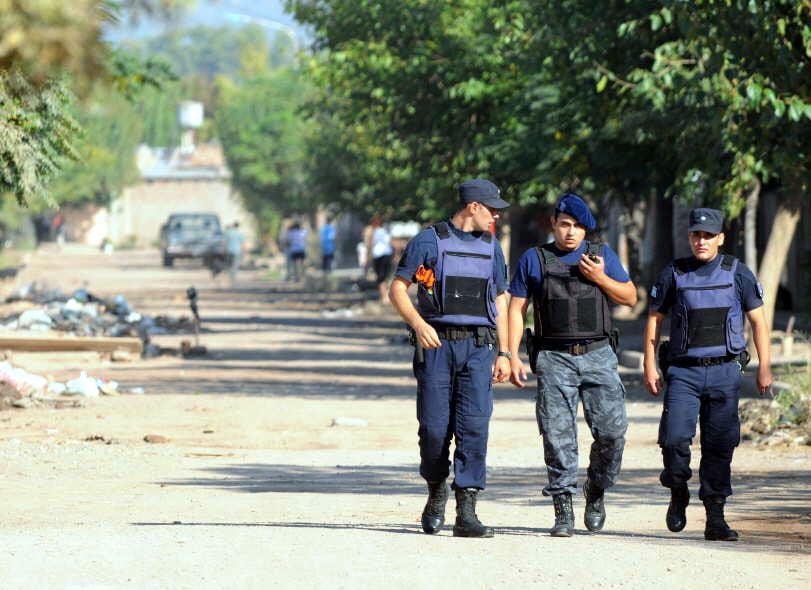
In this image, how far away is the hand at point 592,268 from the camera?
31.4ft

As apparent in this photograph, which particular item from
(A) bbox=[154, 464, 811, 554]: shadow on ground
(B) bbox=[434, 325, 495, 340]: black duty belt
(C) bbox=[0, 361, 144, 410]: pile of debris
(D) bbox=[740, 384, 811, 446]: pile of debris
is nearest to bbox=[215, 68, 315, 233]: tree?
(C) bbox=[0, 361, 144, 410]: pile of debris

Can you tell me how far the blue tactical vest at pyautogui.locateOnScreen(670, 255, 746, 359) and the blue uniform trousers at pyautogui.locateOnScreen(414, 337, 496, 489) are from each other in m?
1.05

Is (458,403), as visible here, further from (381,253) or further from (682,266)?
(381,253)

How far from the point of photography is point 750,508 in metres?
11.1

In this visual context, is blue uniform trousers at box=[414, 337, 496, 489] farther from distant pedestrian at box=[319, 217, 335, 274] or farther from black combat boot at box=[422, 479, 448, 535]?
distant pedestrian at box=[319, 217, 335, 274]

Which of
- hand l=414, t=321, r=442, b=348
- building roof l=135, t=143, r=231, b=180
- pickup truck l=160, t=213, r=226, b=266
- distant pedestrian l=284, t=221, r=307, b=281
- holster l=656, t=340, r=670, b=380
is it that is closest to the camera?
hand l=414, t=321, r=442, b=348

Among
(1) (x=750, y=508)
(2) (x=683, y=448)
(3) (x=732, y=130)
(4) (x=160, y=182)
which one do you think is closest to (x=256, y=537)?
(2) (x=683, y=448)

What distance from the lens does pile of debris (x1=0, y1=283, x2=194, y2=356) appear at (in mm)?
27828

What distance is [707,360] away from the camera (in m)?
9.63

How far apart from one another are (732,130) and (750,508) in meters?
7.19

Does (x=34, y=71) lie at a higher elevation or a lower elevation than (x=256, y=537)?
higher

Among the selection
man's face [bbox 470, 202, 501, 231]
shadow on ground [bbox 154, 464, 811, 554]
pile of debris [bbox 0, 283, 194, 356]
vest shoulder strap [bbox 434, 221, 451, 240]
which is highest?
man's face [bbox 470, 202, 501, 231]

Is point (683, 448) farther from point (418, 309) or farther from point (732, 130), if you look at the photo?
point (732, 130)

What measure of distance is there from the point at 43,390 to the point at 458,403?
1068cm
